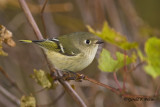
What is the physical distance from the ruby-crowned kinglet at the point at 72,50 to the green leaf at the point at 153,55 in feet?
2.08

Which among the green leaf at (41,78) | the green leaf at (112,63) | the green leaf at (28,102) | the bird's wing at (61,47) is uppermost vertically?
the bird's wing at (61,47)

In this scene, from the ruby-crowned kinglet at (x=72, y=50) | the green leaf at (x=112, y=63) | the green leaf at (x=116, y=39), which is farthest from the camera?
the ruby-crowned kinglet at (x=72, y=50)

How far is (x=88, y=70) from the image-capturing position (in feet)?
11.8

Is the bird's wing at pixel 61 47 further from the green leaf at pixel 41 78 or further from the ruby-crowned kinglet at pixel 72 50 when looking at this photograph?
the green leaf at pixel 41 78

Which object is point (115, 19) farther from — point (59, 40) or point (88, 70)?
point (59, 40)

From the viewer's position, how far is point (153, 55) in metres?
1.60

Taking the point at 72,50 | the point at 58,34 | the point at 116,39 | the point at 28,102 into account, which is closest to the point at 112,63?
the point at 116,39

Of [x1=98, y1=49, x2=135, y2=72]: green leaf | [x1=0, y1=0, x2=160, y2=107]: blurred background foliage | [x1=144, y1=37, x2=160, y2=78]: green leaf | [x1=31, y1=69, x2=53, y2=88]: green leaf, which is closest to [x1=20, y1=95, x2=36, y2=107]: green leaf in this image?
[x1=31, y1=69, x2=53, y2=88]: green leaf

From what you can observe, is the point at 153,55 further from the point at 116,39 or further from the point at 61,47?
the point at 61,47

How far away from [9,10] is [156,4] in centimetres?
243

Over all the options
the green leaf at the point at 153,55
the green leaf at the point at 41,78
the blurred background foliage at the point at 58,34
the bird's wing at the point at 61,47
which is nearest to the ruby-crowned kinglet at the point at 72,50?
the bird's wing at the point at 61,47

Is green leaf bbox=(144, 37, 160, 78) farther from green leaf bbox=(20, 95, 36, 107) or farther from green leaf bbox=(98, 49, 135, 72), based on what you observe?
green leaf bbox=(20, 95, 36, 107)

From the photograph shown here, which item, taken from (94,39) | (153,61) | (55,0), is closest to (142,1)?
(55,0)

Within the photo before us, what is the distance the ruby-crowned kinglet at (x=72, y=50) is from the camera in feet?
6.95
